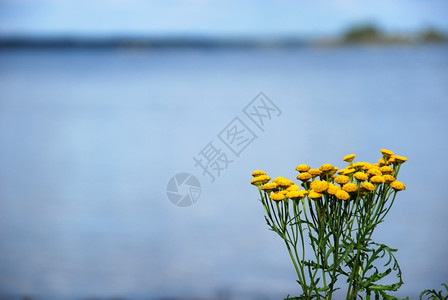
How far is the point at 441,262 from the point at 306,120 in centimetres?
423

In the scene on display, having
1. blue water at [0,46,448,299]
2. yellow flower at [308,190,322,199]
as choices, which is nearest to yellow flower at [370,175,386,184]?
yellow flower at [308,190,322,199]

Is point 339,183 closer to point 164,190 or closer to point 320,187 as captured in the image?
point 320,187

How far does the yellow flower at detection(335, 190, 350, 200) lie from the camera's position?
128cm

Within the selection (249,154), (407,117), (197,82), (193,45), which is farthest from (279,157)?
(193,45)

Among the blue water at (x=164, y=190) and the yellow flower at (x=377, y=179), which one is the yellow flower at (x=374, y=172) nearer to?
the yellow flower at (x=377, y=179)

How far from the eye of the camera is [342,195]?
1284mm
